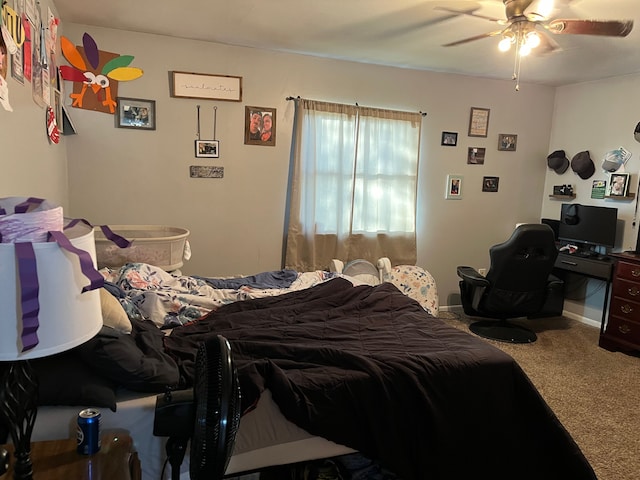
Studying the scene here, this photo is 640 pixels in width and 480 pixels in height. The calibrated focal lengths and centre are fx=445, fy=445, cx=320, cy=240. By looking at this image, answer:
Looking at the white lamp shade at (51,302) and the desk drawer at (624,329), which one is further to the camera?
the desk drawer at (624,329)

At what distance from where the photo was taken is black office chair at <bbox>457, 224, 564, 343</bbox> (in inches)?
141

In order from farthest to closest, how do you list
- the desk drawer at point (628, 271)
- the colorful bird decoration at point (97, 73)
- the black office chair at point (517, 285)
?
the black office chair at point (517, 285)
the desk drawer at point (628, 271)
the colorful bird decoration at point (97, 73)

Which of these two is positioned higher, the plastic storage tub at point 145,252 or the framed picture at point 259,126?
the framed picture at point 259,126

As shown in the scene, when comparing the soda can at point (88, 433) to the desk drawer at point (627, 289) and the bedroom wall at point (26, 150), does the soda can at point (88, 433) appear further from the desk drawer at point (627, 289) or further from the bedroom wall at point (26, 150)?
the desk drawer at point (627, 289)

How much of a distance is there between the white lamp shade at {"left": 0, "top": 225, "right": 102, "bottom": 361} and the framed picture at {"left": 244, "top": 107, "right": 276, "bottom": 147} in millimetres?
2853

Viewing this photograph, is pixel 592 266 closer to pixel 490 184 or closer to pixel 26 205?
pixel 490 184

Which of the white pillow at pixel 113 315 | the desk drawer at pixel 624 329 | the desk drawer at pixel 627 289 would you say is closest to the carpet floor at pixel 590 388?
the desk drawer at pixel 624 329

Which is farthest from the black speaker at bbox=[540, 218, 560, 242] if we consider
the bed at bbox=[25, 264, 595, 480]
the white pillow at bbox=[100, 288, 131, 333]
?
the white pillow at bbox=[100, 288, 131, 333]

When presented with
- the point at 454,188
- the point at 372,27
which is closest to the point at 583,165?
the point at 454,188

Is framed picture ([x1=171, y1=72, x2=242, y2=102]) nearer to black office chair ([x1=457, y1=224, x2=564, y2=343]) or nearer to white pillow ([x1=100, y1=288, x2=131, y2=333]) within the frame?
white pillow ([x1=100, y1=288, x2=131, y2=333])

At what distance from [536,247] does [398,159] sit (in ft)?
4.61

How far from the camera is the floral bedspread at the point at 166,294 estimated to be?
227 centimetres

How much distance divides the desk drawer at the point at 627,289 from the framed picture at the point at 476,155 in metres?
1.63

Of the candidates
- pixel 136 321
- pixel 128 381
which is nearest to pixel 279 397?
pixel 128 381
